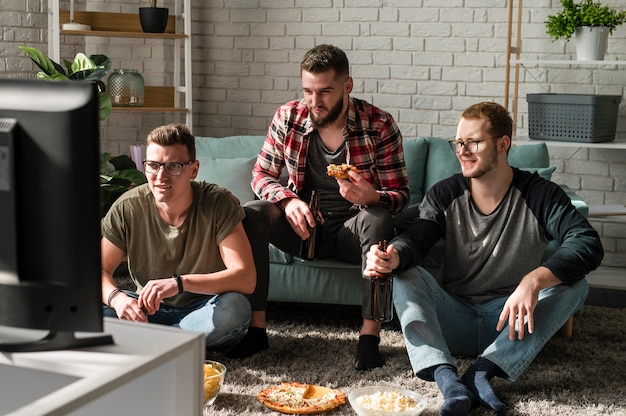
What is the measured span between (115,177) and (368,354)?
1632 mm

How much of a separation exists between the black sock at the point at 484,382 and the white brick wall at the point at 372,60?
2221 mm

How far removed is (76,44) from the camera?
17.4 ft

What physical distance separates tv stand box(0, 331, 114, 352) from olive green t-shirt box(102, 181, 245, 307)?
155 cm

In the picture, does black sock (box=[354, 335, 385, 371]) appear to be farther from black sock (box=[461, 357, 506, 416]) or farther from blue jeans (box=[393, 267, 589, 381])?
black sock (box=[461, 357, 506, 416])

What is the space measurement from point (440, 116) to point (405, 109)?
20cm

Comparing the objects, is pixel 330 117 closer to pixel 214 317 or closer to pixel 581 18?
pixel 214 317

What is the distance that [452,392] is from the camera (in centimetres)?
266

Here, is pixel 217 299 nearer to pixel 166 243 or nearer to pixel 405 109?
pixel 166 243

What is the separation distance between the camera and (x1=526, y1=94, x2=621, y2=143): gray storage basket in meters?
4.33

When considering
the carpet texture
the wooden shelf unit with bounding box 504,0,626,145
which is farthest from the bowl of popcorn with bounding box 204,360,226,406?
the wooden shelf unit with bounding box 504,0,626,145


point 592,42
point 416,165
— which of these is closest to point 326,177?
point 416,165

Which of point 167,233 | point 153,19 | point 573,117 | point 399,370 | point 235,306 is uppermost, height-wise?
point 153,19

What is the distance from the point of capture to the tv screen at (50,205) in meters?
1.35

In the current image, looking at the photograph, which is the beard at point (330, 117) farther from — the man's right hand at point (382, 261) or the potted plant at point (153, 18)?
the potted plant at point (153, 18)
